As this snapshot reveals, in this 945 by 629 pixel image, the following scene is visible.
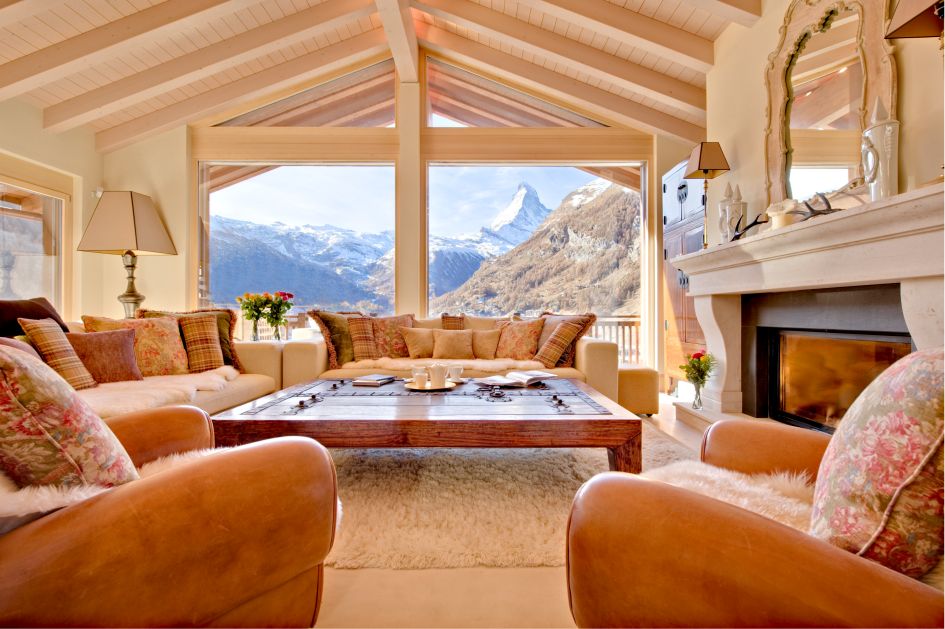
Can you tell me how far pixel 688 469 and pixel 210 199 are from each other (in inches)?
202

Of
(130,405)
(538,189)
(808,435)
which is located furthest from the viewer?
(538,189)

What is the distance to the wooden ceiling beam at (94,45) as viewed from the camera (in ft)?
10.3

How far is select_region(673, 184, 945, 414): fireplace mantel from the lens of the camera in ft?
5.02

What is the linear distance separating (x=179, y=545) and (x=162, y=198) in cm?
492

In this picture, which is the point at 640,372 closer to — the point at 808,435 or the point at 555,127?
the point at 808,435

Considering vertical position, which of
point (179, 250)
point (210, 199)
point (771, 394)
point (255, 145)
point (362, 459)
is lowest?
point (362, 459)

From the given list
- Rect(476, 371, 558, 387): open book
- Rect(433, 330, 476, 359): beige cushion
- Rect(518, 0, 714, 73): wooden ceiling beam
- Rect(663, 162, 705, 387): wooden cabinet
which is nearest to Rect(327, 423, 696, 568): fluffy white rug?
Rect(476, 371, 558, 387): open book

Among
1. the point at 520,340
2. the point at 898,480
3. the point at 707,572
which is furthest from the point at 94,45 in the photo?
the point at 898,480

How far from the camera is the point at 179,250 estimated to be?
443 cm

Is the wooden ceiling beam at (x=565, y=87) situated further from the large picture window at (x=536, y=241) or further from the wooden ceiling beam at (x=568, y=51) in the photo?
the large picture window at (x=536, y=241)

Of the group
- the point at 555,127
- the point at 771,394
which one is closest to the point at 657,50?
the point at 555,127

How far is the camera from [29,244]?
12.5 ft

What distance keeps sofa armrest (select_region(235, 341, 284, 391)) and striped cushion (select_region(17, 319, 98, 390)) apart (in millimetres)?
877

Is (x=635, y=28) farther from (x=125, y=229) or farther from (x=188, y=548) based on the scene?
(x=125, y=229)
